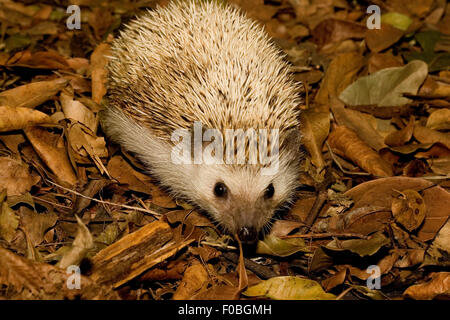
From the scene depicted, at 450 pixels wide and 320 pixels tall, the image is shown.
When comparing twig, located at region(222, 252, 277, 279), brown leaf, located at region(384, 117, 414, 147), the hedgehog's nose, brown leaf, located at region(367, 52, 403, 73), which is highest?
brown leaf, located at region(367, 52, 403, 73)

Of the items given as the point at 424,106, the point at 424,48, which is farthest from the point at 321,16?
the point at 424,106

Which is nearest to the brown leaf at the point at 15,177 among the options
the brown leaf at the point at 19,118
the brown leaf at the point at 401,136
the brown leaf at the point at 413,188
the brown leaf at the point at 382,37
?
the brown leaf at the point at 19,118

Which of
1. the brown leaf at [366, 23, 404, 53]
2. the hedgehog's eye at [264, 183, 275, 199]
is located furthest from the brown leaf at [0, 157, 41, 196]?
the brown leaf at [366, 23, 404, 53]

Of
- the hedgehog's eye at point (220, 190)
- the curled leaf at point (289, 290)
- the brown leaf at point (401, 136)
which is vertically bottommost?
the curled leaf at point (289, 290)

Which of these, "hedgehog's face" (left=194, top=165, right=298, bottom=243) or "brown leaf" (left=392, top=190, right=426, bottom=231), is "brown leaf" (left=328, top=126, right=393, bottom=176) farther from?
"hedgehog's face" (left=194, top=165, right=298, bottom=243)

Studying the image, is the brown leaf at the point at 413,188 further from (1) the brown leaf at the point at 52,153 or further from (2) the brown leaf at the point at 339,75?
(1) the brown leaf at the point at 52,153

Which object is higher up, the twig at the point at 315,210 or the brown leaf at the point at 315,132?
the brown leaf at the point at 315,132

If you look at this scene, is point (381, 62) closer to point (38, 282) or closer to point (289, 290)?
point (289, 290)

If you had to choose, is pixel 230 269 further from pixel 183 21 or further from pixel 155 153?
pixel 183 21
